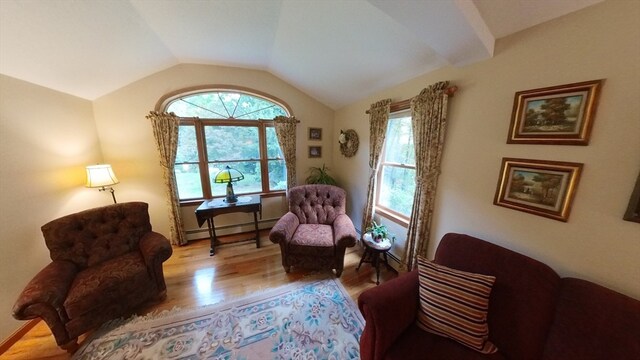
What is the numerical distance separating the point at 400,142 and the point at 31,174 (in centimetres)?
371

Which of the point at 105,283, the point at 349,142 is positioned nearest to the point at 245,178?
the point at 349,142

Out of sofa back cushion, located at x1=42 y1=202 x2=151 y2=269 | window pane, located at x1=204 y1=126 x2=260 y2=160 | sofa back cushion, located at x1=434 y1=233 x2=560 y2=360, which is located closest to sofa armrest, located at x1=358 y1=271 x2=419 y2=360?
sofa back cushion, located at x1=434 y1=233 x2=560 y2=360

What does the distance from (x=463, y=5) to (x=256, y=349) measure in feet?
8.67

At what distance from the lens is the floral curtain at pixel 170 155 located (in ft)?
8.57

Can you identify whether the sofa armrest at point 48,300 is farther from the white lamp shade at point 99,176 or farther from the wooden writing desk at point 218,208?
the wooden writing desk at point 218,208

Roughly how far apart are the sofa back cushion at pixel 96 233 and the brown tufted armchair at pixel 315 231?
1.44m

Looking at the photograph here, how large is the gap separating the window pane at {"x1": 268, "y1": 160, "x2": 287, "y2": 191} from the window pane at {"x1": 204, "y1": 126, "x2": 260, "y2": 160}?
1.05 feet

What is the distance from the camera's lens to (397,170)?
234 cm

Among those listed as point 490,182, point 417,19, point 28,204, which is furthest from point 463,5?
point 28,204

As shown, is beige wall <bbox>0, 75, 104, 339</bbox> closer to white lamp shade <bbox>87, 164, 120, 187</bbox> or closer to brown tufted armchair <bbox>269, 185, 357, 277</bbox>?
white lamp shade <bbox>87, 164, 120, 187</bbox>

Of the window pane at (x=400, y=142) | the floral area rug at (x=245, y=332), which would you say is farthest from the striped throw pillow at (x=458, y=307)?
the window pane at (x=400, y=142)

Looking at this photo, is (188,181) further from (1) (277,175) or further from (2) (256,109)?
(2) (256,109)

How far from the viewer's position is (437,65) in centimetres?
167

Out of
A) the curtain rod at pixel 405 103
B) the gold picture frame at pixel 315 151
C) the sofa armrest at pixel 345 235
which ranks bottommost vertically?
the sofa armrest at pixel 345 235
